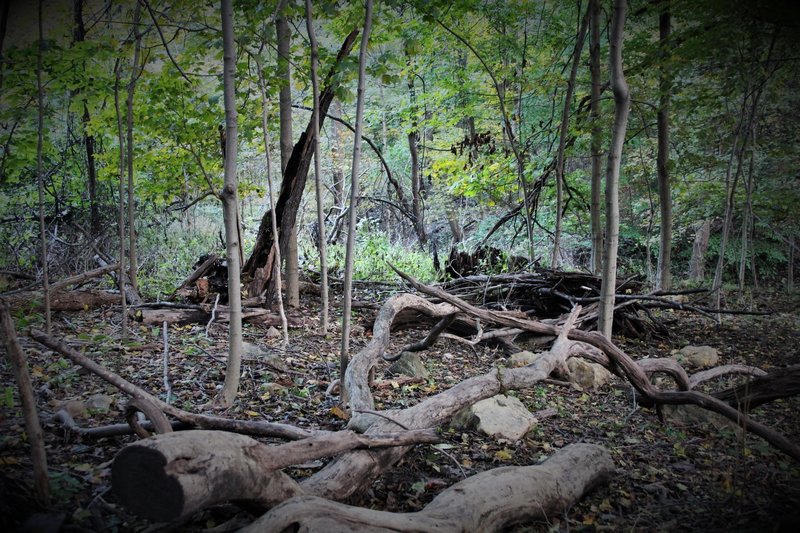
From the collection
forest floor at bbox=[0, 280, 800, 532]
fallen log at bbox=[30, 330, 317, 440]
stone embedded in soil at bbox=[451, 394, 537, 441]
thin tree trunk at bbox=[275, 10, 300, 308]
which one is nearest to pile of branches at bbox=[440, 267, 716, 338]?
forest floor at bbox=[0, 280, 800, 532]

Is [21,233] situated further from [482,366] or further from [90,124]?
[482,366]

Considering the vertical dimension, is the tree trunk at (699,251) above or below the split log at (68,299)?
above

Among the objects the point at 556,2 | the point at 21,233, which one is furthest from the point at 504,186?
the point at 21,233

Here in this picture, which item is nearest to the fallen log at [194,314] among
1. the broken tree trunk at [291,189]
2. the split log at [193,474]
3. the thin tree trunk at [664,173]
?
the broken tree trunk at [291,189]

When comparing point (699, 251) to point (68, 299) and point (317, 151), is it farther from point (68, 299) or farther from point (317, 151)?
point (68, 299)

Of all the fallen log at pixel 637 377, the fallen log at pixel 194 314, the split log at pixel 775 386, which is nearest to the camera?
the fallen log at pixel 637 377

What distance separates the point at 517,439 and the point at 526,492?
3.85ft

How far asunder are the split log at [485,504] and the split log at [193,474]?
0.16m

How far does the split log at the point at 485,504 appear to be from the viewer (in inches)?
71.4

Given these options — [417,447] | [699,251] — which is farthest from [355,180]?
[699,251]

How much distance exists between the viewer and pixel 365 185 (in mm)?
16250

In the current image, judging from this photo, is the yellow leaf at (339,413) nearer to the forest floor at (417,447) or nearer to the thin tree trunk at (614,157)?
the forest floor at (417,447)

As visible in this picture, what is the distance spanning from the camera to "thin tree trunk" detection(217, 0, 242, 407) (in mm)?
3248

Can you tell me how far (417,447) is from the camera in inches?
129
